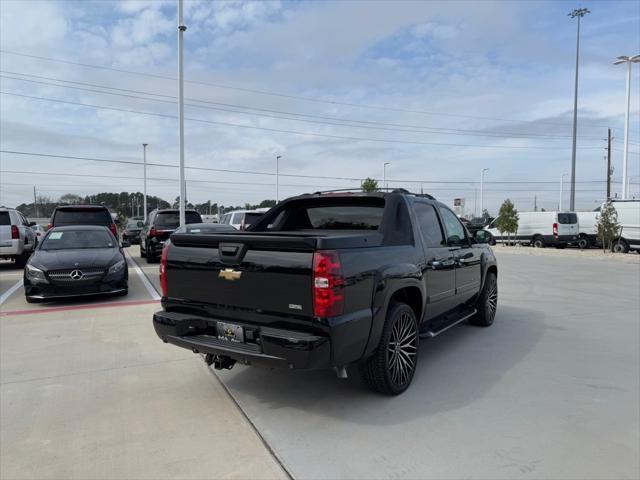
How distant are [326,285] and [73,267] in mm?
6408

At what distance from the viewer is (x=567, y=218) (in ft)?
83.1

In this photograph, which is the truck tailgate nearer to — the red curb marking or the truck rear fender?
the truck rear fender

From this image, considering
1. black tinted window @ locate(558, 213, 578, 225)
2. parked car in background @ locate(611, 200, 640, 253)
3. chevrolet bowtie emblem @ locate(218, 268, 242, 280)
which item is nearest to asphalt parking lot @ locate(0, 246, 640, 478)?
chevrolet bowtie emblem @ locate(218, 268, 242, 280)

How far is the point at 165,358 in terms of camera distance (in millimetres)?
5230

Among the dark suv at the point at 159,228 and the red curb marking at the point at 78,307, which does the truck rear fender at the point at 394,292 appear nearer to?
the red curb marking at the point at 78,307

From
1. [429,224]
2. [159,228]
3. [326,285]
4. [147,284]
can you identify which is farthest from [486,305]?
[159,228]

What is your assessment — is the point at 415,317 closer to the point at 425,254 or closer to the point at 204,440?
the point at 425,254

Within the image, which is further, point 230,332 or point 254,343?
point 230,332

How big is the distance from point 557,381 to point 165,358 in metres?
4.14

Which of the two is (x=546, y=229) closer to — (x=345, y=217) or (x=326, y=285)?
(x=345, y=217)

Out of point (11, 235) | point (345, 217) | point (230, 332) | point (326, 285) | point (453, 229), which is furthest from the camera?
point (11, 235)

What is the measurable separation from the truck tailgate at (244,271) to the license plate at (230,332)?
17 centimetres

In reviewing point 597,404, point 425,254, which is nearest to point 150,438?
point 425,254

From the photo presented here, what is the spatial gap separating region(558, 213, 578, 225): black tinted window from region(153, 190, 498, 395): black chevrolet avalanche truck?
2304 cm
